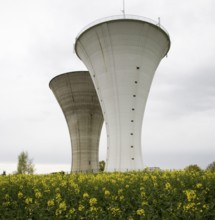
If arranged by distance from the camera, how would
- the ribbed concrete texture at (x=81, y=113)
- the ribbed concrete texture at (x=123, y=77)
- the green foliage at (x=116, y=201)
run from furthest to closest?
the ribbed concrete texture at (x=81, y=113), the ribbed concrete texture at (x=123, y=77), the green foliage at (x=116, y=201)

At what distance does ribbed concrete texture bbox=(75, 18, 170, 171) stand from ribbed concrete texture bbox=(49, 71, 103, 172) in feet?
64.1

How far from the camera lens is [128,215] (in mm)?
7332

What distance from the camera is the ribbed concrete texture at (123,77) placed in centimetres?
2745

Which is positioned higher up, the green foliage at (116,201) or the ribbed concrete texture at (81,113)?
the ribbed concrete texture at (81,113)

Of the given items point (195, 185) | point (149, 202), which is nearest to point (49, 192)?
point (149, 202)

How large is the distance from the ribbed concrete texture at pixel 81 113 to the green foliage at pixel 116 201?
40.0m

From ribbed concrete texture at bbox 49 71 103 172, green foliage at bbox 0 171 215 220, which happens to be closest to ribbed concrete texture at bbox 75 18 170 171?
green foliage at bbox 0 171 215 220

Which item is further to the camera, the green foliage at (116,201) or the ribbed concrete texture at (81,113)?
the ribbed concrete texture at (81,113)

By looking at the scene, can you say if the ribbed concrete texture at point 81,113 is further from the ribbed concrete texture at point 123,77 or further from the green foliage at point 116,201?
the green foliage at point 116,201

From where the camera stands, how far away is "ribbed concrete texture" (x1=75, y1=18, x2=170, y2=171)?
27453 mm

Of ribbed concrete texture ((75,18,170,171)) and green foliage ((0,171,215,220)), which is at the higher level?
ribbed concrete texture ((75,18,170,171))

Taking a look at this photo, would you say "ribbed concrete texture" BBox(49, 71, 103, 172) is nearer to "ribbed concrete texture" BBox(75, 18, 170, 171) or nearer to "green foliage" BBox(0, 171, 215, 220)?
"ribbed concrete texture" BBox(75, 18, 170, 171)

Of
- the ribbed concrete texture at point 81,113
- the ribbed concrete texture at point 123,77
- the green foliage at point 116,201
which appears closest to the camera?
the green foliage at point 116,201

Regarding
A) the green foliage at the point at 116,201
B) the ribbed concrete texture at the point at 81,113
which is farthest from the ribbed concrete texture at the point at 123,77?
the ribbed concrete texture at the point at 81,113
